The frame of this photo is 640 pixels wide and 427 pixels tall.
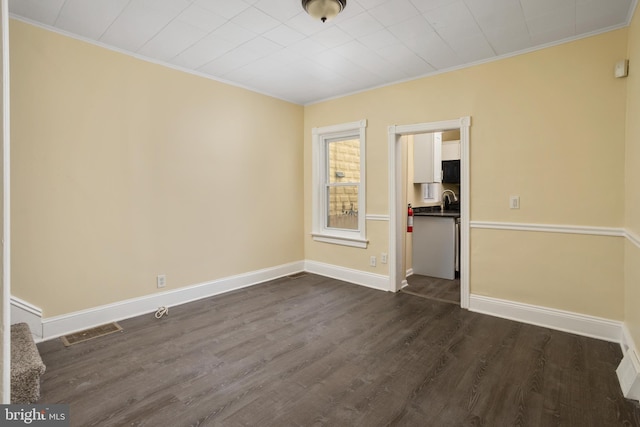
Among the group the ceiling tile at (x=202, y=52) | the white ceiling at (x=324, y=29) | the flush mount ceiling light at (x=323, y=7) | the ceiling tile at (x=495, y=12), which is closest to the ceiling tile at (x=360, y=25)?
the white ceiling at (x=324, y=29)

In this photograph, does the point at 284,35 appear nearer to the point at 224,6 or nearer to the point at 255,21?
the point at 255,21

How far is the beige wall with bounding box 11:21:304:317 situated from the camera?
101 inches

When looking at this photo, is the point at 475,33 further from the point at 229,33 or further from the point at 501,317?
the point at 501,317

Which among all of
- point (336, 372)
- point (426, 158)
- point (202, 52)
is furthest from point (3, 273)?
point (426, 158)

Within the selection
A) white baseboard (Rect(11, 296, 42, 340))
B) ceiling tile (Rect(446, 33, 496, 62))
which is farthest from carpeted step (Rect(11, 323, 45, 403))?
ceiling tile (Rect(446, 33, 496, 62))

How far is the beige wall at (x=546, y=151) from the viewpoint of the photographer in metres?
2.63

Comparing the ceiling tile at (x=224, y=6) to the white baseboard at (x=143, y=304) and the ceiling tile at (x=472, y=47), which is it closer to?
the ceiling tile at (x=472, y=47)

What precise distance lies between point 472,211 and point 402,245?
1085 mm

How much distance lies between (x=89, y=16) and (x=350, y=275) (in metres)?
3.82

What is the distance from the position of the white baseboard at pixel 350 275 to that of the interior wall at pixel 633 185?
225cm

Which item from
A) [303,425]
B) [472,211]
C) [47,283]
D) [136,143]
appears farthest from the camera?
[472,211]

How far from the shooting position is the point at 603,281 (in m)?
2.68

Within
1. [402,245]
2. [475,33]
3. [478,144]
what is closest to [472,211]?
[478,144]

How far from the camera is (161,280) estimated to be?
133 inches
